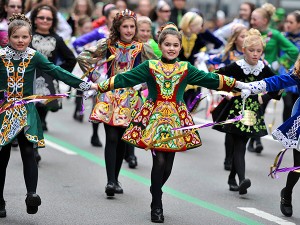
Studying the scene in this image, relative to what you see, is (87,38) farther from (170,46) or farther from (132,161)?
(170,46)

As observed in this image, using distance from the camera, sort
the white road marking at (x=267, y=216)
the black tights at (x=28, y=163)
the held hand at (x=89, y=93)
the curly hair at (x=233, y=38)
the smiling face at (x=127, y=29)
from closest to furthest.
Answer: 1. the black tights at (x=28, y=163)
2. the white road marking at (x=267, y=216)
3. the held hand at (x=89, y=93)
4. the smiling face at (x=127, y=29)
5. the curly hair at (x=233, y=38)

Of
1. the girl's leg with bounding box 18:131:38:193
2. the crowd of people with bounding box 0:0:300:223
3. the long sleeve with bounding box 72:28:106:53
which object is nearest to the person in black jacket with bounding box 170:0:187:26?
the crowd of people with bounding box 0:0:300:223

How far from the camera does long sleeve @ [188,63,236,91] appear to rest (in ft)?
28.8

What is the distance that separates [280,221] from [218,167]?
3.36 metres

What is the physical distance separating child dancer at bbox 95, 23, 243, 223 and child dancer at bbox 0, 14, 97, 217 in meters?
0.54

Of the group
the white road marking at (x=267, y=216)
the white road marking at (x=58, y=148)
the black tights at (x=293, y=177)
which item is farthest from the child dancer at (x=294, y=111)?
the white road marking at (x=58, y=148)

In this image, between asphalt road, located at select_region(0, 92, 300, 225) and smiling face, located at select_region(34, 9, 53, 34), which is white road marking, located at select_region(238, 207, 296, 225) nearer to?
asphalt road, located at select_region(0, 92, 300, 225)

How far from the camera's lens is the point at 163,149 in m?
8.65

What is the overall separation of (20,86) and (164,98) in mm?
1279

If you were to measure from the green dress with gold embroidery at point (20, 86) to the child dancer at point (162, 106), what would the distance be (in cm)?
56

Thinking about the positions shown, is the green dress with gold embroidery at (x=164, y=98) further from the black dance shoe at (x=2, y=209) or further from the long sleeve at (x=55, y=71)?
the black dance shoe at (x=2, y=209)

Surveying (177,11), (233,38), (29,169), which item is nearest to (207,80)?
(29,169)

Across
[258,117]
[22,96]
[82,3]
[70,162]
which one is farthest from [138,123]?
[82,3]

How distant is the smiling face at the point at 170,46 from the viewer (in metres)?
8.78
